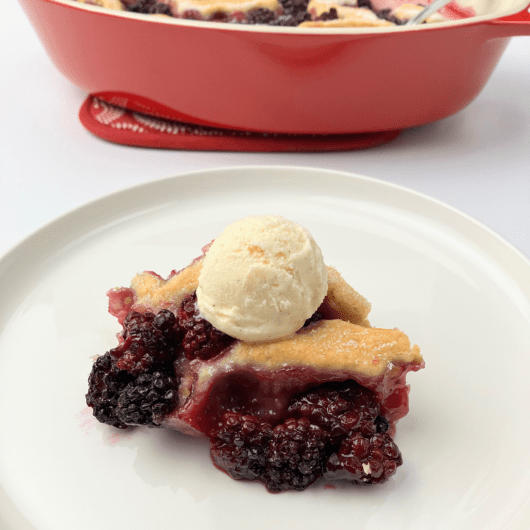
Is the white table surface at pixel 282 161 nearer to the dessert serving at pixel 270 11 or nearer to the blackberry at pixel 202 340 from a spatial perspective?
the dessert serving at pixel 270 11

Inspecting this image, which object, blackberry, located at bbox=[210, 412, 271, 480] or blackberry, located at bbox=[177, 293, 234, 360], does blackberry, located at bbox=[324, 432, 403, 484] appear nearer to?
blackberry, located at bbox=[210, 412, 271, 480]

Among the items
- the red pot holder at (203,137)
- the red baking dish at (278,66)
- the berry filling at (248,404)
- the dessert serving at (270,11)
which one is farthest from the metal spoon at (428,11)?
the berry filling at (248,404)

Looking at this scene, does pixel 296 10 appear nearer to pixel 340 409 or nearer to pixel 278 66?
pixel 278 66

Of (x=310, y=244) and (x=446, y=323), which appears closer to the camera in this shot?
(x=310, y=244)

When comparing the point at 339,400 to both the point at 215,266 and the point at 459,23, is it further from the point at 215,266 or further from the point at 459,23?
the point at 459,23

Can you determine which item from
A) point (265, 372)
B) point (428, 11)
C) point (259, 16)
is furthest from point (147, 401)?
point (428, 11)

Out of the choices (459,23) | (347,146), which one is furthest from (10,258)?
(459,23)
